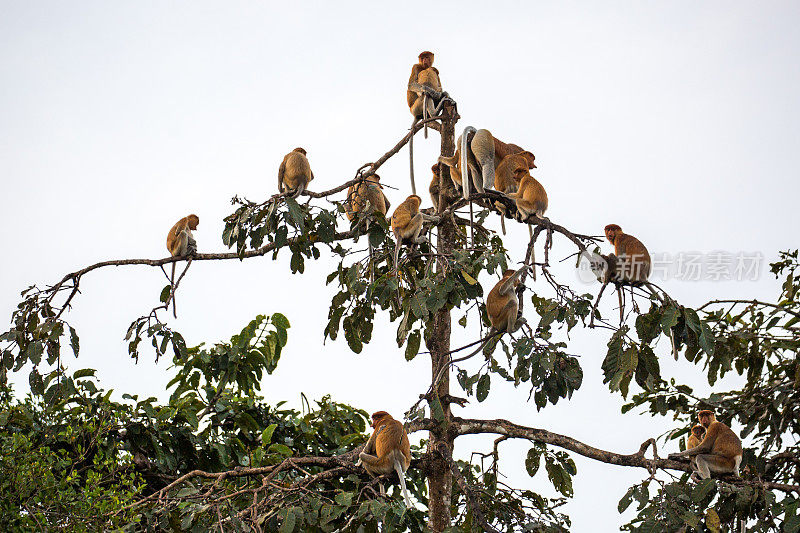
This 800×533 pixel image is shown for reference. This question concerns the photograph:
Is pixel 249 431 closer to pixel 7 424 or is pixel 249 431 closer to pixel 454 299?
pixel 7 424

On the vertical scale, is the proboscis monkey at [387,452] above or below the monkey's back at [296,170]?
below

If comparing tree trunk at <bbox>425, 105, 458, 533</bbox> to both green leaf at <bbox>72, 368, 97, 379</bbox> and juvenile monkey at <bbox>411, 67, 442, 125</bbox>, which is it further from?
green leaf at <bbox>72, 368, 97, 379</bbox>

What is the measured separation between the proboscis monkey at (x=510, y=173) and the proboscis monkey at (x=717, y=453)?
1.62m

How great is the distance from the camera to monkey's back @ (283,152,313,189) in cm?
574

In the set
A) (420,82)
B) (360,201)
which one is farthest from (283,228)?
(420,82)

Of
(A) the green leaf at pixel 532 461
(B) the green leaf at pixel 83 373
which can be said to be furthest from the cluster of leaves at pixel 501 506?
(B) the green leaf at pixel 83 373

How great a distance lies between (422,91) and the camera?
19.9 ft

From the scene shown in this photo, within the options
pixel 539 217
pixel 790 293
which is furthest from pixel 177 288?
pixel 790 293

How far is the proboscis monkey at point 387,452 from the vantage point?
4578 mm

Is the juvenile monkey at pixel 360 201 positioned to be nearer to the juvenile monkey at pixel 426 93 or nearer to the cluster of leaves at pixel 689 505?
the juvenile monkey at pixel 426 93

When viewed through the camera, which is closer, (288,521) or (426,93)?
(288,521)

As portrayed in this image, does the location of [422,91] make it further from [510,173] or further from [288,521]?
[288,521]

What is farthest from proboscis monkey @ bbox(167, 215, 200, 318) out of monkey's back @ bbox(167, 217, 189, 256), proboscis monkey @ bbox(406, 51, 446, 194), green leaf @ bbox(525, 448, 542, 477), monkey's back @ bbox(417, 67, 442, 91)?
green leaf @ bbox(525, 448, 542, 477)

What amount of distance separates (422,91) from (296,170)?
1.05 metres
